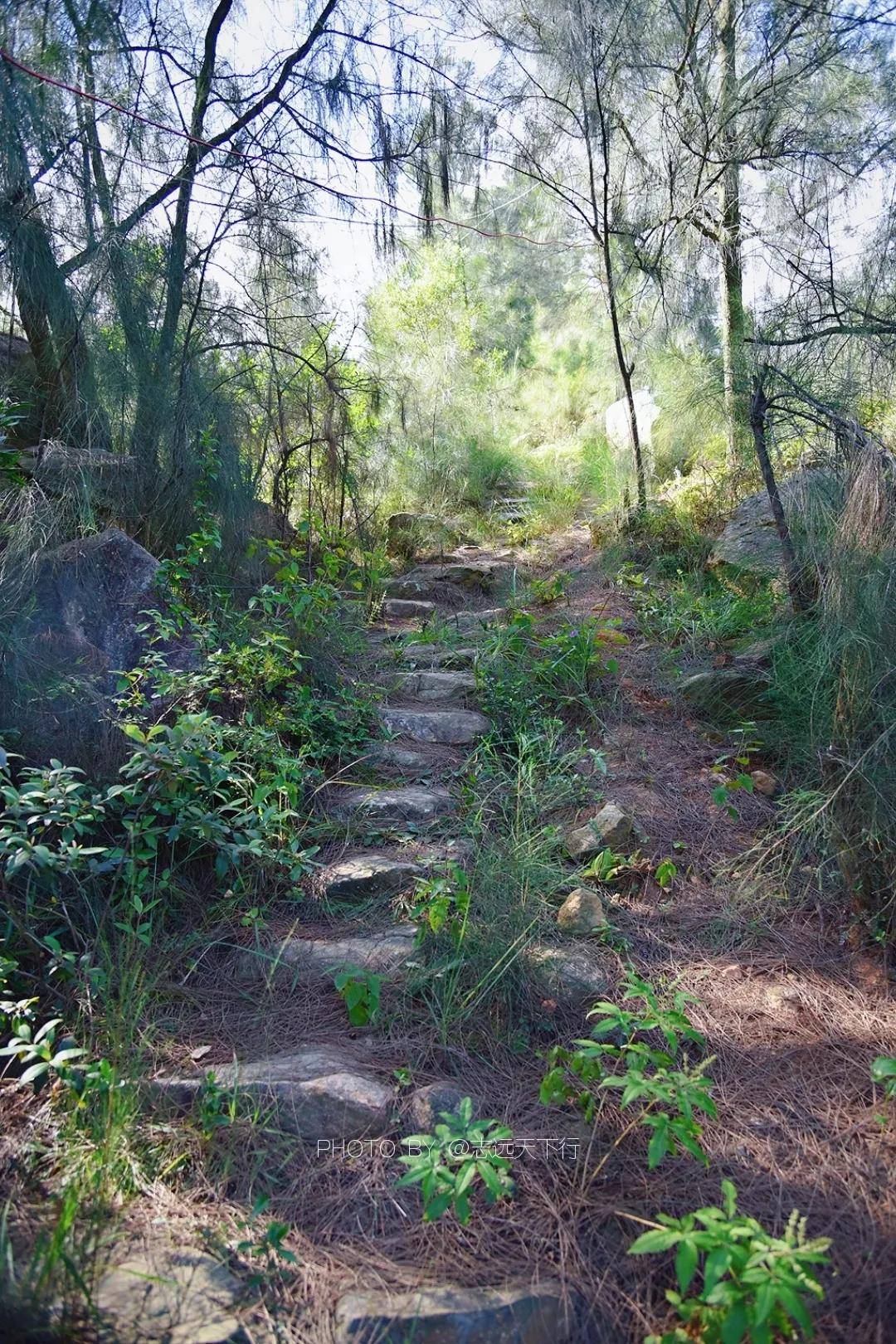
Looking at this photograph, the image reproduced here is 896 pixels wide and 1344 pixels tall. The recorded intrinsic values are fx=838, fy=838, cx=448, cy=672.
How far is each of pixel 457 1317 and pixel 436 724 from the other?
239cm

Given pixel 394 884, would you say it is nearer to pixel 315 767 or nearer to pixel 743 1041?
pixel 315 767

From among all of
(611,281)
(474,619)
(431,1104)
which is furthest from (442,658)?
(611,281)

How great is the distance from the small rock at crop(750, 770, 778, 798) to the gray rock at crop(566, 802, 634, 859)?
25.3 inches

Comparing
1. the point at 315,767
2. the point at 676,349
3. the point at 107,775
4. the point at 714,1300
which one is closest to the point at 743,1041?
the point at 714,1300

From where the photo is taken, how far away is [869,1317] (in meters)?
1.36

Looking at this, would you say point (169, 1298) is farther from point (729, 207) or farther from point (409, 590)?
point (729, 207)

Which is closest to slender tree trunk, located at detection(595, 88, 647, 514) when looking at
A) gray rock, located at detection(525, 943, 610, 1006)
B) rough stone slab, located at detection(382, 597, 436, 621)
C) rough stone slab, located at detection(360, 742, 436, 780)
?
rough stone slab, located at detection(382, 597, 436, 621)


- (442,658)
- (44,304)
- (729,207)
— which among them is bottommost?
(442,658)

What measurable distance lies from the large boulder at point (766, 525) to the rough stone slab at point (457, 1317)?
97.1 inches

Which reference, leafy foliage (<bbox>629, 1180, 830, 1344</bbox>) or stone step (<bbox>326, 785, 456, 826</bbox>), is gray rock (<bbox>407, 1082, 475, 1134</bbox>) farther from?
stone step (<bbox>326, 785, 456, 826</bbox>)

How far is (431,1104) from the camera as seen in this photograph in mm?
1822

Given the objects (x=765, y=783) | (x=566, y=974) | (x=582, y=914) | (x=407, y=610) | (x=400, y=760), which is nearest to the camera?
(x=566, y=974)

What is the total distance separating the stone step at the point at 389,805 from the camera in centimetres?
293

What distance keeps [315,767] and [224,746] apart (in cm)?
41
